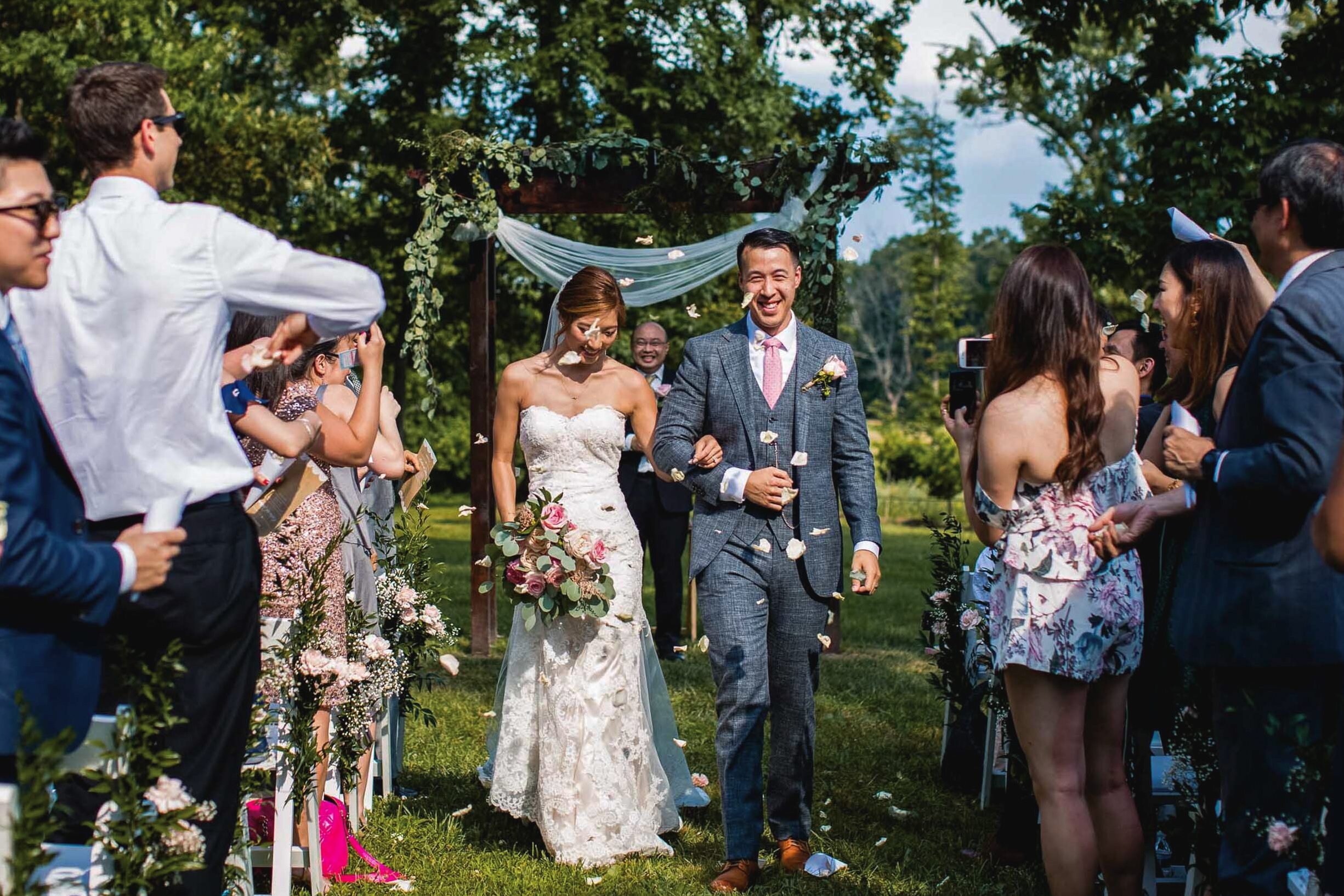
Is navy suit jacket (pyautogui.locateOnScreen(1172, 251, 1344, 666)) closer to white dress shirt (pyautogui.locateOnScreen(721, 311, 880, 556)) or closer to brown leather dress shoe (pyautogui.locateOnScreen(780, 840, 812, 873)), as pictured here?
white dress shirt (pyautogui.locateOnScreen(721, 311, 880, 556))

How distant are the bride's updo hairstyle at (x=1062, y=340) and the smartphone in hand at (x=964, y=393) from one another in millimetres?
520

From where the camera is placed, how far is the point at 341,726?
4652 mm

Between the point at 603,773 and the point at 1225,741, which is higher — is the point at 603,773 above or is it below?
below

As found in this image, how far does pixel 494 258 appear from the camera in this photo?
9359 mm

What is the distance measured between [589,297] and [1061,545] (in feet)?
7.66

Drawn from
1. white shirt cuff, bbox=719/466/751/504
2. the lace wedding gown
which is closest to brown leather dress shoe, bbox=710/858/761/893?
the lace wedding gown

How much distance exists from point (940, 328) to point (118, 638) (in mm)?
38412

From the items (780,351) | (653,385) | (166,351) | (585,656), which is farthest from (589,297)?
(653,385)

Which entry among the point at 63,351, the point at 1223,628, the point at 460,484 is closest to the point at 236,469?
the point at 63,351

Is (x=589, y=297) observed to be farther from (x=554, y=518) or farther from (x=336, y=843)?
(x=336, y=843)

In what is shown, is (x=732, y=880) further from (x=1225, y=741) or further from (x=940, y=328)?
(x=940, y=328)

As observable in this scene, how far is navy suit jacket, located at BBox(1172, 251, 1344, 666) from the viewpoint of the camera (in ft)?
8.97

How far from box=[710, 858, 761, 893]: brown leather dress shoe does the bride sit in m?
0.49

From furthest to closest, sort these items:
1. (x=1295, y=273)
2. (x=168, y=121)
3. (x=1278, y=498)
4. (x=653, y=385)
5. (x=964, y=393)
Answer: (x=653, y=385)
(x=964, y=393)
(x=1295, y=273)
(x=1278, y=498)
(x=168, y=121)
